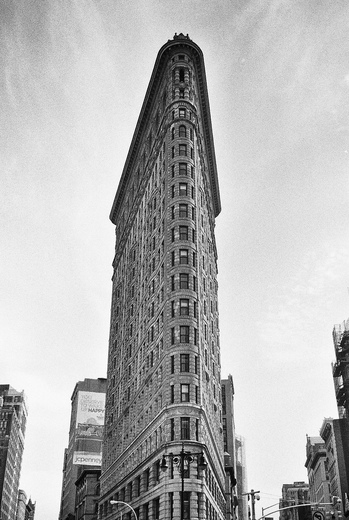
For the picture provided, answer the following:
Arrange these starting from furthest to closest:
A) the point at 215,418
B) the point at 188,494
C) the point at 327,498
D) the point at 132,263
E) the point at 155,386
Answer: the point at 327,498
the point at 132,263
the point at 215,418
the point at 155,386
the point at 188,494

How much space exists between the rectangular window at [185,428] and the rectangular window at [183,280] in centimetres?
1655

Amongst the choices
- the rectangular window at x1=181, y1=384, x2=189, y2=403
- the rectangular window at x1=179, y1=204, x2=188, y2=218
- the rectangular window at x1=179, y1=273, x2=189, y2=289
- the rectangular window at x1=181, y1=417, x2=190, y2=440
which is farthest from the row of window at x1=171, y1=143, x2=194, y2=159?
the rectangular window at x1=181, y1=417, x2=190, y2=440

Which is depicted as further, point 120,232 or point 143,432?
point 120,232

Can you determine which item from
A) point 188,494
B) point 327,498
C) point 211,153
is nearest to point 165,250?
point 188,494

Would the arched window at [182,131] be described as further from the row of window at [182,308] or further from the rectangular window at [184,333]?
the rectangular window at [184,333]

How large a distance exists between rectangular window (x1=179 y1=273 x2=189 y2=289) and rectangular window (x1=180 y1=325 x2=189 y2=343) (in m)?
5.47

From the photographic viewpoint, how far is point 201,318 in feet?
239

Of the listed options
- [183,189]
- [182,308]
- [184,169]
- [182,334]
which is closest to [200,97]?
[184,169]

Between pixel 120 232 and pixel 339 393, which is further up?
pixel 120 232

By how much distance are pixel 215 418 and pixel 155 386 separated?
2016 centimetres

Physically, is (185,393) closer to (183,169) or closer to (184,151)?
→ (183,169)

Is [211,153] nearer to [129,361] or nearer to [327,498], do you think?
[129,361]

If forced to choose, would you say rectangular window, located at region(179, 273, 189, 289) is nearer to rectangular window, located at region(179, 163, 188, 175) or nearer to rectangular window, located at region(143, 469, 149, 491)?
rectangular window, located at region(179, 163, 188, 175)

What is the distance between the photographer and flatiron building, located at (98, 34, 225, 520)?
63.7 m
